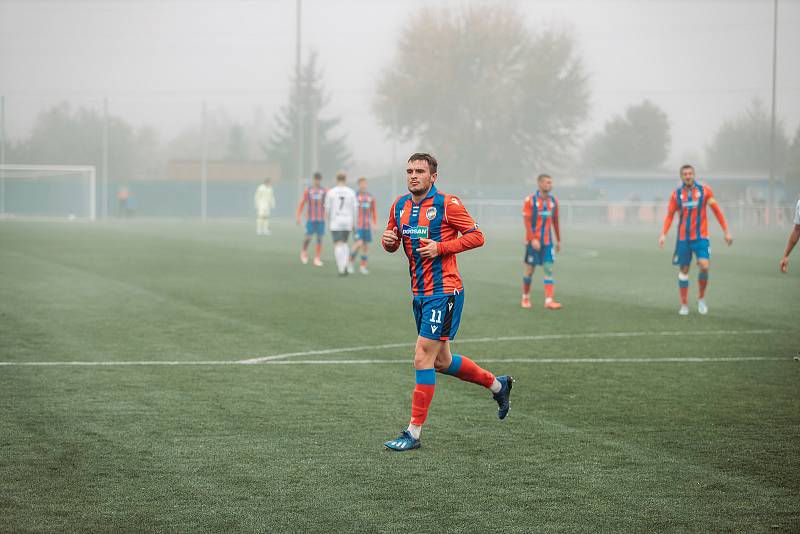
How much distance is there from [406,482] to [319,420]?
178 cm

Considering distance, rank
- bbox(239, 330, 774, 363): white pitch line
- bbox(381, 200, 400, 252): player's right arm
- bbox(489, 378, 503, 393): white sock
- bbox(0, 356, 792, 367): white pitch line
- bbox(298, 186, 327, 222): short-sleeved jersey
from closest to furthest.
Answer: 1. bbox(381, 200, 400, 252): player's right arm
2. bbox(489, 378, 503, 393): white sock
3. bbox(0, 356, 792, 367): white pitch line
4. bbox(239, 330, 774, 363): white pitch line
5. bbox(298, 186, 327, 222): short-sleeved jersey

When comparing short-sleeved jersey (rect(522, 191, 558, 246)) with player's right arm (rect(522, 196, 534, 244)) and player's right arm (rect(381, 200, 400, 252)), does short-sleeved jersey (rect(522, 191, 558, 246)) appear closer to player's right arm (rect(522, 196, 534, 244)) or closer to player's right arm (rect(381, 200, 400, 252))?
player's right arm (rect(522, 196, 534, 244))

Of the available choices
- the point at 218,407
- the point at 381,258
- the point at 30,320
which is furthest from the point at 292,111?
the point at 218,407

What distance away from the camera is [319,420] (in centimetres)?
781

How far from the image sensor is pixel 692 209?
584 inches

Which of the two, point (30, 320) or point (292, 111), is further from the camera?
point (292, 111)

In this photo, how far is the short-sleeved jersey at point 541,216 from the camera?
51.7 ft

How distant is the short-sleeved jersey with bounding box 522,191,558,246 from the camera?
15766 millimetres

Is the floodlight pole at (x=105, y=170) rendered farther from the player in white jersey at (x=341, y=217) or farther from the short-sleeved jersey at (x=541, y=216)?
the short-sleeved jersey at (x=541, y=216)

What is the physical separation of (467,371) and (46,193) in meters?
55.8

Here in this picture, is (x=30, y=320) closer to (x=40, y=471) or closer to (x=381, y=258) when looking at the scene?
(x=40, y=471)

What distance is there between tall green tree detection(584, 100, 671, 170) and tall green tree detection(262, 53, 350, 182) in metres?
26.0

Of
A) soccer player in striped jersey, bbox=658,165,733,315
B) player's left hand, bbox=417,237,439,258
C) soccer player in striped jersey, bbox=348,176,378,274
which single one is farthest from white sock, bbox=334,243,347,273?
player's left hand, bbox=417,237,439,258

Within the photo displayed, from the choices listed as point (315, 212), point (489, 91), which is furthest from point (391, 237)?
point (489, 91)
